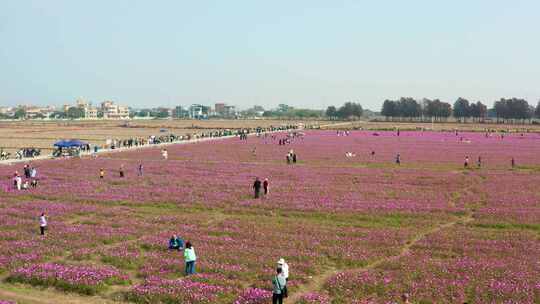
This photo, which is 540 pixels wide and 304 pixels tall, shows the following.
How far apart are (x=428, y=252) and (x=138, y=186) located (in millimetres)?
25730

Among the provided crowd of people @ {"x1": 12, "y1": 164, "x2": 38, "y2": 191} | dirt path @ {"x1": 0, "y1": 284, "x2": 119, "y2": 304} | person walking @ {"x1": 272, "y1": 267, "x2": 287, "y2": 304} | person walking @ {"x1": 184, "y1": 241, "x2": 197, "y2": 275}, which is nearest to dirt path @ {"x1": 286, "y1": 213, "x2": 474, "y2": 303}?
person walking @ {"x1": 272, "y1": 267, "x2": 287, "y2": 304}

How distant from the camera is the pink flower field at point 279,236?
57.8ft

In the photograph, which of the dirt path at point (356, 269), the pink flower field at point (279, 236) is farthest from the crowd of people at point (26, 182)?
the dirt path at point (356, 269)

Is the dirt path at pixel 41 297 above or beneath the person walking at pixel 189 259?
beneath

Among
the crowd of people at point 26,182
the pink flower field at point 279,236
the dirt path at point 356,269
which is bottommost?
the dirt path at point 356,269

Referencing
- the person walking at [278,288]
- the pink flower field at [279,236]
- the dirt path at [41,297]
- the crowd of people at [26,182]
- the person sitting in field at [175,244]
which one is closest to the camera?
the person walking at [278,288]

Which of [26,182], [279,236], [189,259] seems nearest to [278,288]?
[189,259]

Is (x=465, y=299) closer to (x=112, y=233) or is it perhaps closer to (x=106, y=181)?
(x=112, y=233)

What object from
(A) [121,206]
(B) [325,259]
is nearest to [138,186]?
(A) [121,206]

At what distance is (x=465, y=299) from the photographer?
54.1 feet

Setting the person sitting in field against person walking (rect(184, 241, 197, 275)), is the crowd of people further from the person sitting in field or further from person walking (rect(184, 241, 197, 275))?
person walking (rect(184, 241, 197, 275))

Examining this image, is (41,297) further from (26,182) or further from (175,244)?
(26,182)

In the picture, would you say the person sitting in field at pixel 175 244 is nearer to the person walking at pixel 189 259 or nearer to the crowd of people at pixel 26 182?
the person walking at pixel 189 259

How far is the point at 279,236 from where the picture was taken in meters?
24.7
